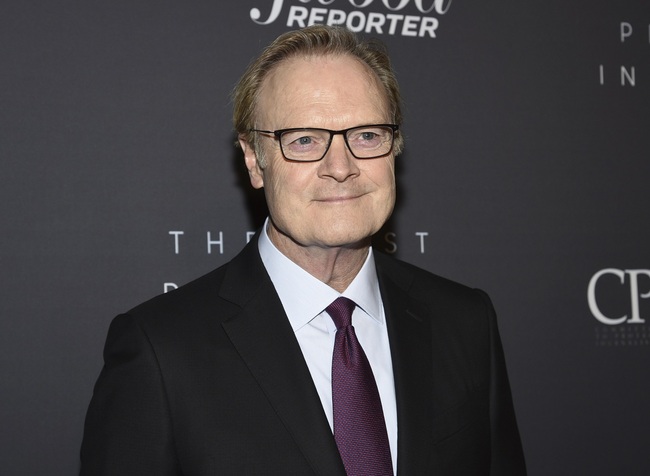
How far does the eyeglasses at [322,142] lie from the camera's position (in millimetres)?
1366

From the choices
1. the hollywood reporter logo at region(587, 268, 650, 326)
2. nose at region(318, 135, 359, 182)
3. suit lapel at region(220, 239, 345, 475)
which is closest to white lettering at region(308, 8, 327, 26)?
nose at region(318, 135, 359, 182)

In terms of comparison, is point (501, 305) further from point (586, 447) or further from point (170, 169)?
point (170, 169)

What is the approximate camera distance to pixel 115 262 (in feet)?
5.97

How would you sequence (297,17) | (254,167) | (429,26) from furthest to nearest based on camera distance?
(429,26) → (297,17) → (254,167)

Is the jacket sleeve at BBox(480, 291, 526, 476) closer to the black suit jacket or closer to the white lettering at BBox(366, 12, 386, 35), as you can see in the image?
the black suit jacket

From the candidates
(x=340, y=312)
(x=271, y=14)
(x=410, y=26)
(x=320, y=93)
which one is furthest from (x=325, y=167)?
(x=410, y=26)

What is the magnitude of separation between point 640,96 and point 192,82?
1.35 metres

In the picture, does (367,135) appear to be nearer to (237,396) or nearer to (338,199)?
(338,199)

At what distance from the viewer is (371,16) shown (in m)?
2.04

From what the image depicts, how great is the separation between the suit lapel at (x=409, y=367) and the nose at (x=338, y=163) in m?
0.31

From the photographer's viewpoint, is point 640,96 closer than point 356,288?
No

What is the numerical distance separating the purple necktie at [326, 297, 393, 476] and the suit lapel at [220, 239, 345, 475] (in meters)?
0.05

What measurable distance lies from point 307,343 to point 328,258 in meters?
0.17

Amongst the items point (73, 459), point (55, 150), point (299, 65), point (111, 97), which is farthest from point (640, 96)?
point (73, 459)
